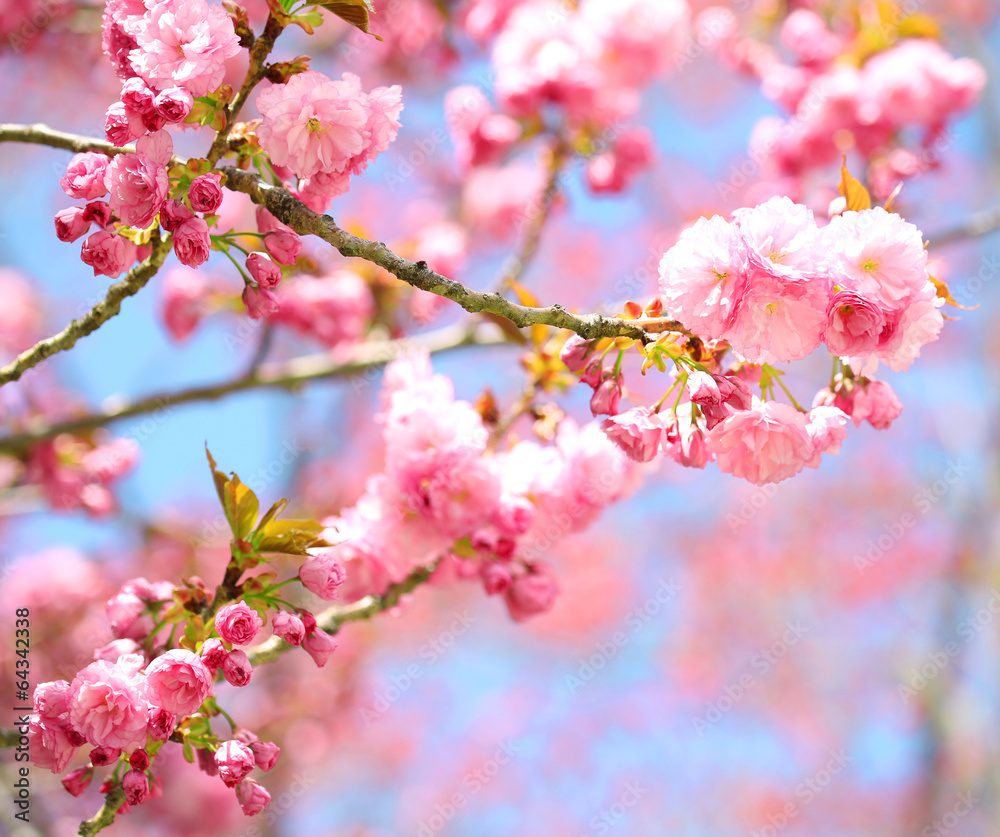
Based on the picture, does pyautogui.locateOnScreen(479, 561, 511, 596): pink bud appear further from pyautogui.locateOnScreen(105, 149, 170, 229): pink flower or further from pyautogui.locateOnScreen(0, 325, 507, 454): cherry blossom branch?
pyautogui.locateOnScreen(105, 149, 170, 229): pink flower

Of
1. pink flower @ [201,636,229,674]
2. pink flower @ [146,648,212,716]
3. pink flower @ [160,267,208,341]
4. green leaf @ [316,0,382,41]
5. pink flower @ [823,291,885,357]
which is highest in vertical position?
pink flower @ [160,267,208,341]

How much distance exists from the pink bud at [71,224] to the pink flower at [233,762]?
0.87 m

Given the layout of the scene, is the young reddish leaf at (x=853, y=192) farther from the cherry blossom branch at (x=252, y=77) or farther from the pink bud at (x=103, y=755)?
the pink bud at (x=103, y=755)

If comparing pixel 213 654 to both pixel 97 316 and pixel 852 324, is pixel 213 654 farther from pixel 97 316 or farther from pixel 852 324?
pixel 852 324

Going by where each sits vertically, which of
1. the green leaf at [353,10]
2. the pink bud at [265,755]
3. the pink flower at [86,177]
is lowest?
the pink bud at [265,755]

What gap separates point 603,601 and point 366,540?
865 centimetres

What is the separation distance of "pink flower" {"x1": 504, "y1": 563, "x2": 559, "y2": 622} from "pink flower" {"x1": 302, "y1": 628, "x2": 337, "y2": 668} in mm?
591

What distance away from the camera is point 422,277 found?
1146 mm
